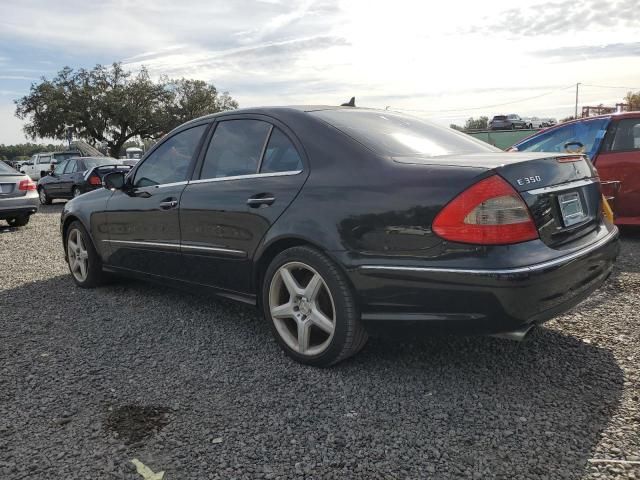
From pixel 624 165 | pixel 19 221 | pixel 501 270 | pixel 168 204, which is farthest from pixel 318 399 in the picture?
pixel 19 221

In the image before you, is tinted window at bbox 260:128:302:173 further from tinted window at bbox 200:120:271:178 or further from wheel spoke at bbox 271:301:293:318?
wheel spoke at bbox 271:301:293:318

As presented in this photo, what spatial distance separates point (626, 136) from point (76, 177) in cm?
1358

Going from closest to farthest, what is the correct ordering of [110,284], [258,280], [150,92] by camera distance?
1. [258,280]
2. [110,284]
3. [150,92]

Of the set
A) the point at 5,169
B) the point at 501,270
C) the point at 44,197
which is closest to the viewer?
the point at 501,270

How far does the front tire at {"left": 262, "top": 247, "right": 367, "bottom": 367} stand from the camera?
2873 millimetres

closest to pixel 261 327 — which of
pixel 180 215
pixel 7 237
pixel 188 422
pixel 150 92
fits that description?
pixel 180 215

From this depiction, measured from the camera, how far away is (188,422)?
257 cm

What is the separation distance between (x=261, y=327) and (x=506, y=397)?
180cm

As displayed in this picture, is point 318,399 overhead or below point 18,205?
below

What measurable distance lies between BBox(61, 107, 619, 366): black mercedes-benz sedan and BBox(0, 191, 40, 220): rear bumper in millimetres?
7150

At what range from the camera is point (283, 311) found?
10.5 ft

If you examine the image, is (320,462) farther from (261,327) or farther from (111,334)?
(111,334)

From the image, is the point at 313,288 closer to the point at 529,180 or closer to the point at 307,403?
the point at 307,403

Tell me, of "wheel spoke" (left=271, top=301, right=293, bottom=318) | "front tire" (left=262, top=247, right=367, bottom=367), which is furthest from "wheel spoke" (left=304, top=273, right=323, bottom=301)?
"wheel spoke" (left=271, top=301, right=293, bottom=318)
